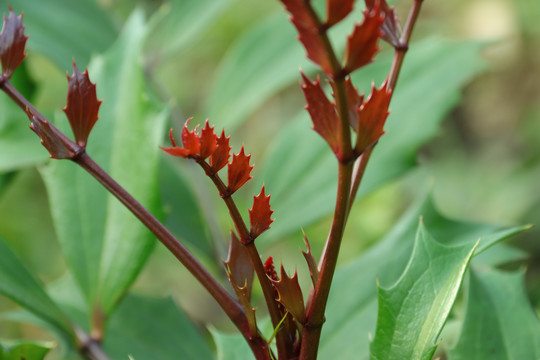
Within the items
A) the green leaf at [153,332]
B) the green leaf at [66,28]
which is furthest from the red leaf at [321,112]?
the green leaf at [66,28]

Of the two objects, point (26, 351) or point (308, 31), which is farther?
point (26, 351)

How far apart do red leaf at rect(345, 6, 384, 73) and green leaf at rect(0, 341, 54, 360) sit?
1.22 ft

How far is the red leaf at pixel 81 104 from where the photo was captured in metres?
0.41

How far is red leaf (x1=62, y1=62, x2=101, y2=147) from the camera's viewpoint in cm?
41

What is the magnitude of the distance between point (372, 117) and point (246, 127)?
2.39 meters

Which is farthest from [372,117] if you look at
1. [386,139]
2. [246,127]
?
[246,127]

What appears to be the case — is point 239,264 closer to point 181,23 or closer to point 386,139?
point 386,139

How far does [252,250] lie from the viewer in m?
0.42

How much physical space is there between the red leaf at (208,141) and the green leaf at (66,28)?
2.55ft

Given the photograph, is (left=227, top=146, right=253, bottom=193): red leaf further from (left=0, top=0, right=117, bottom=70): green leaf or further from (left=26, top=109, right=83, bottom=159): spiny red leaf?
(left=0, top=0, right=117, bottom=70): green leaf

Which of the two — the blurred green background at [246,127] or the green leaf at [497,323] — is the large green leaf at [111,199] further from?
the green leaf at [497,323]

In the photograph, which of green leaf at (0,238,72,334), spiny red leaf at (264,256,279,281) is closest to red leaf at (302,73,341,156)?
spiny red leaf at (264,256,279,281)

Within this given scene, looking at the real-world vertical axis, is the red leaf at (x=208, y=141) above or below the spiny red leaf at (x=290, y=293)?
above

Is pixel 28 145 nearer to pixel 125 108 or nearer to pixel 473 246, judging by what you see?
pixel 125 108
